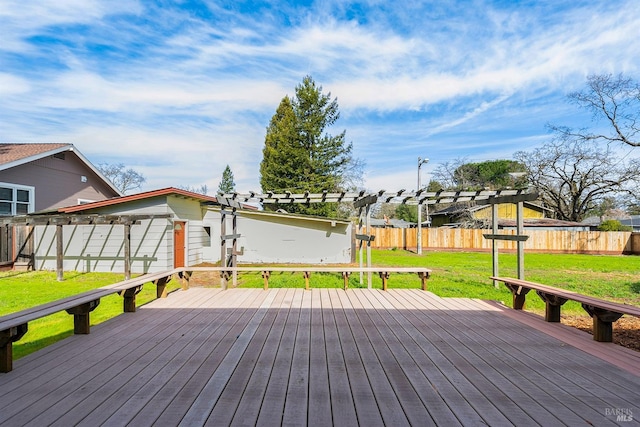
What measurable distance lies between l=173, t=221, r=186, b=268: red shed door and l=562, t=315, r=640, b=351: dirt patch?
34.0ft

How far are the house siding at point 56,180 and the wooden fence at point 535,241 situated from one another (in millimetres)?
16476

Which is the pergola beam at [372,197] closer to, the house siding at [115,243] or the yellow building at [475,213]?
the house siding at [115,243]

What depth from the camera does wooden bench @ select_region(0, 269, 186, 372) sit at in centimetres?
270

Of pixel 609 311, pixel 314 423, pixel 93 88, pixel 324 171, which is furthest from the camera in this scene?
pixel 324 171

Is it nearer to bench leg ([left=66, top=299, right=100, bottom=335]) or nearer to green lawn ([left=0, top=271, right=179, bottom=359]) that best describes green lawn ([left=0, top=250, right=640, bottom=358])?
green lawn ([left=0, top=271, right=179, bottom=359])

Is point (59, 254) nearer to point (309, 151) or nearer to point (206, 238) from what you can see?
point (206, 238)

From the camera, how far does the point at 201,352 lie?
3176 millimetres

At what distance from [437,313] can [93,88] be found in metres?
12.8

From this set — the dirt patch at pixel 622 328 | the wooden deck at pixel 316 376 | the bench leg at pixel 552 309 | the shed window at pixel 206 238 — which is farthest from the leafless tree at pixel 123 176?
the dirt patch at pixel 622 328

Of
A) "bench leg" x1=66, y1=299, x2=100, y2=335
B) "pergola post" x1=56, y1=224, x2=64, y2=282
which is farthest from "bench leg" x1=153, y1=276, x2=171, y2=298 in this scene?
"pergola post" x1=56, y1=224, x2=64, y2=282

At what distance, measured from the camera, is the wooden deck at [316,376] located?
204 centimetres

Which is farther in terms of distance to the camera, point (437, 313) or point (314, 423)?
point (437, 313)

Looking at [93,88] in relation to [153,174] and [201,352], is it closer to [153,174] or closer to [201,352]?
[201,352]

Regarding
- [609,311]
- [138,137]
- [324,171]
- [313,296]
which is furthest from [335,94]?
[609,311]
